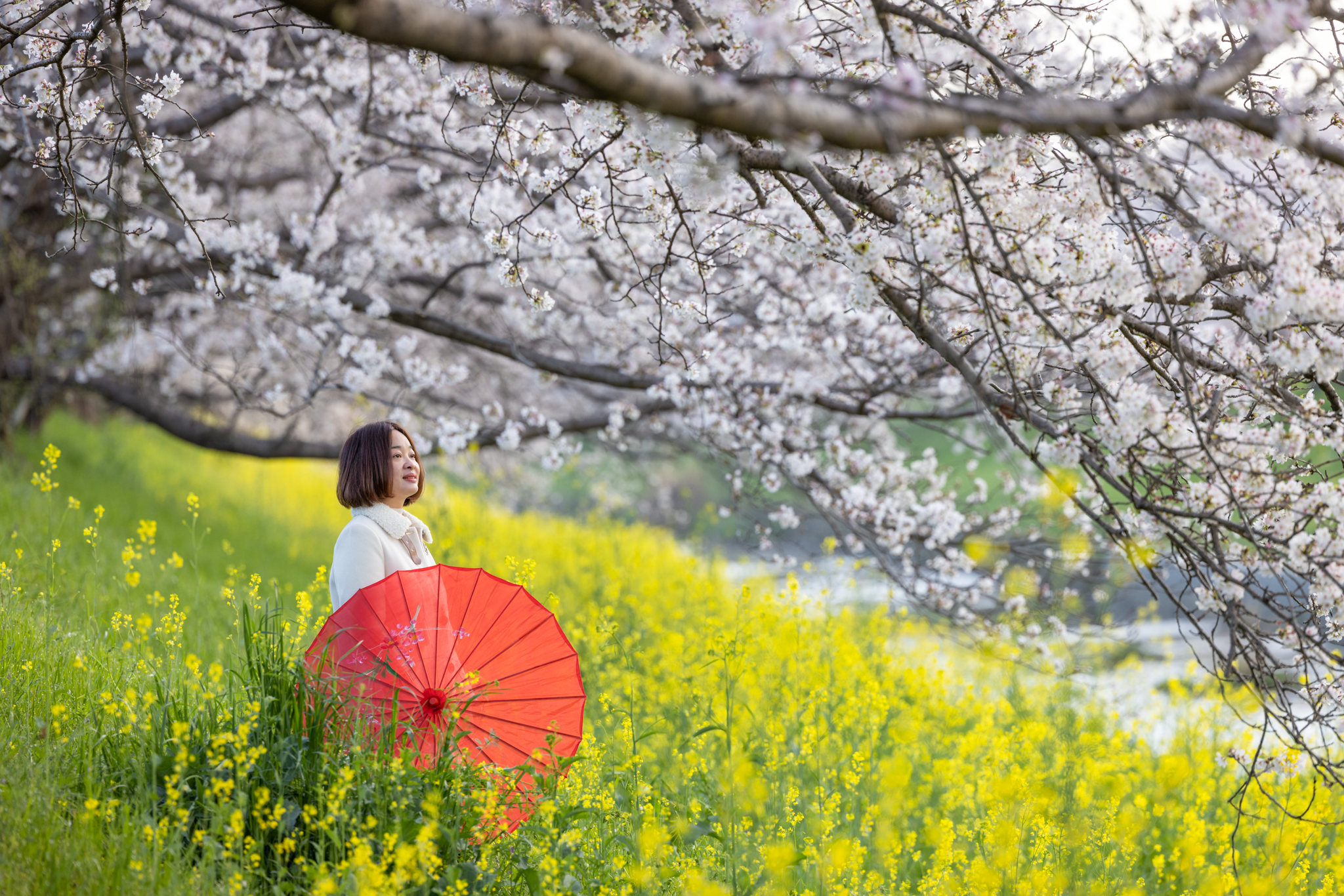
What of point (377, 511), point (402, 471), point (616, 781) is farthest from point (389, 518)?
point (616, 781)

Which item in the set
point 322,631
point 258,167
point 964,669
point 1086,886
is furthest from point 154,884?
point 258,167

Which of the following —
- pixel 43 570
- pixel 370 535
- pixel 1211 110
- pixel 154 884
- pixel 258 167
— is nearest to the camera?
pixel 1211 110

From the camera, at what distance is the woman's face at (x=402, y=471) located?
10.6 feet

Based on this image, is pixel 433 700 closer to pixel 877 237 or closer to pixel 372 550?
pixel 372 550

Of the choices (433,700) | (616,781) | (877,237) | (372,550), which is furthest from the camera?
(616,781)

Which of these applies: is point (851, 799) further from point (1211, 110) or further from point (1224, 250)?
point (1211, 110)

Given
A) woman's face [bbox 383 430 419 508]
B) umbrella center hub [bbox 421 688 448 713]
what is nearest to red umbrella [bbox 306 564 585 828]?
umbrella center hub [bbox 421 688 448 713]

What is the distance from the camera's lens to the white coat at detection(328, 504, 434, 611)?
3008 mm

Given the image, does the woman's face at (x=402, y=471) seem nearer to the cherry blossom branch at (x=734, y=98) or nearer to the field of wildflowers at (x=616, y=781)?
the field of wildflowers at (x=616, y=781)

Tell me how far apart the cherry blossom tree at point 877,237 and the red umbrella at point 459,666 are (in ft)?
3.58

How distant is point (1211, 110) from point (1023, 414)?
0.88 metres

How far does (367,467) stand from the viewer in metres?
3.20

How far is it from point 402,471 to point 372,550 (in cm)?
33

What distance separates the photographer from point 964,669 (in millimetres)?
7504
